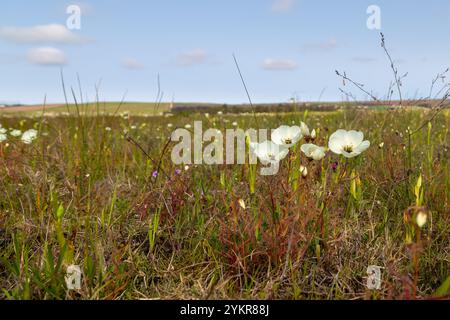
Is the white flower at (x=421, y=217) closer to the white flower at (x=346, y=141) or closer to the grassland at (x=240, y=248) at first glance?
the grassland at (x=240, y=248)

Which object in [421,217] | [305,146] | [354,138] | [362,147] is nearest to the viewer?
[421,217]

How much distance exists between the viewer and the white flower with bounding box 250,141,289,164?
5.53 ft

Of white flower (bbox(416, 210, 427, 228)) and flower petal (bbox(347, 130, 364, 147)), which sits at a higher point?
flower petal (bbox(347, 130, 364, 147))

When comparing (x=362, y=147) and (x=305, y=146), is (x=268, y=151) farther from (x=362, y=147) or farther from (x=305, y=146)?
(x=362, y=147)

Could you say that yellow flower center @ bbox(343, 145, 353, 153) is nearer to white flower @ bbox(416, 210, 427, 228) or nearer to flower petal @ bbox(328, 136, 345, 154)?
flower petal @ bbox(328, 136, 345, 154)

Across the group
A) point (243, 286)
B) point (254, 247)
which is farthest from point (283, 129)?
point (243, 286)

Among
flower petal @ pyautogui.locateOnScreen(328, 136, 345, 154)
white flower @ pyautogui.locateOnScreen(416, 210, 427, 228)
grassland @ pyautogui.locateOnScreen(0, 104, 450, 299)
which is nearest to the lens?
white flower @ pyautogui.locateOnScreen(416, 210, 427, 228)

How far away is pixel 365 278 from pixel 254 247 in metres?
0.48

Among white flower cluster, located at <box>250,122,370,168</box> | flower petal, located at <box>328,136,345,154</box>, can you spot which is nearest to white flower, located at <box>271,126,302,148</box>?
white flower cluster, located at <box>250,122,370,168</box>

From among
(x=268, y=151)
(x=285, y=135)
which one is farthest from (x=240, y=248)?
(x=285, y=135)

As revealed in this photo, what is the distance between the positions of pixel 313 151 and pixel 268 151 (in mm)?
215

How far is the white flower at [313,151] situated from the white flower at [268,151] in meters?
0.11

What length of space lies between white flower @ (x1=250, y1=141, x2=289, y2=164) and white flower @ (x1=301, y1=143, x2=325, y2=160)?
110 mm

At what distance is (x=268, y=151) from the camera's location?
68.0 inches
